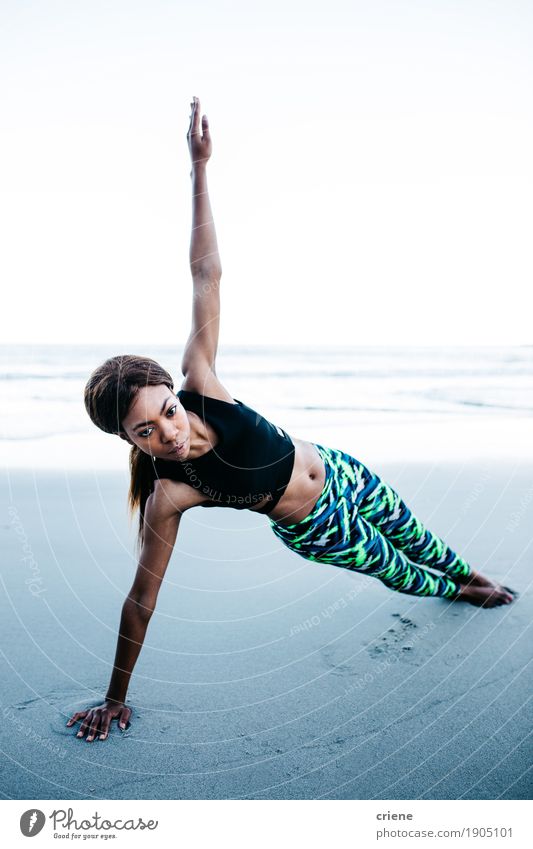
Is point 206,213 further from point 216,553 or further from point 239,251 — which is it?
point 239,251

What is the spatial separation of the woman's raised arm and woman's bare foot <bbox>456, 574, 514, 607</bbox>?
5.69 ft

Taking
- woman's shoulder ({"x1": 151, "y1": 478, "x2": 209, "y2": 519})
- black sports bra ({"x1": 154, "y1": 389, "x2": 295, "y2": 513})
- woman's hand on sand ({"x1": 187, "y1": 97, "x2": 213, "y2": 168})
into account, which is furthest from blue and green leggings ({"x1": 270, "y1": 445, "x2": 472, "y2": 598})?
woman's hand on sand ({"x1": 187, "y1": 97, "x2": 213, "y2": 168})

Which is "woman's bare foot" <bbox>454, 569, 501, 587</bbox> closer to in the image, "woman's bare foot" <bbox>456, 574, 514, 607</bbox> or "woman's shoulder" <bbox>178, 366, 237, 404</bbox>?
"woman's bare foot" <bbox>456, 574, 514, 607</bbox>

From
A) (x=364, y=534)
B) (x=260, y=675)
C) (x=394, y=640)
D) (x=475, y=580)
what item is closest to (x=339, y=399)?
(x=475, y=580)

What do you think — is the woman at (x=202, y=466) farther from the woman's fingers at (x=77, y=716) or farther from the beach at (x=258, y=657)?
the beach at (x=258, y=657)

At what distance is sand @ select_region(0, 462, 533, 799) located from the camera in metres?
1.98

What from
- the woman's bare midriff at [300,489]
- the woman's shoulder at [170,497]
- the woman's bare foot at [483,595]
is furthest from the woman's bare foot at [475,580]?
the woman's shoulder at [170,497]

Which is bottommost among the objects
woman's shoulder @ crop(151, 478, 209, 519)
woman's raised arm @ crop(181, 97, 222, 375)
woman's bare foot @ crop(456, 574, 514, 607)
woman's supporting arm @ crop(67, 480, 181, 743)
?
woman's bare foot @ crop(456, 574, 514, 607)

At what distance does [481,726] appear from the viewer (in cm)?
221

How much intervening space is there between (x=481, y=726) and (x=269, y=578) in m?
1.44

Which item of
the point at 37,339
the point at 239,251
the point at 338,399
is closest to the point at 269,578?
the point at 239,251

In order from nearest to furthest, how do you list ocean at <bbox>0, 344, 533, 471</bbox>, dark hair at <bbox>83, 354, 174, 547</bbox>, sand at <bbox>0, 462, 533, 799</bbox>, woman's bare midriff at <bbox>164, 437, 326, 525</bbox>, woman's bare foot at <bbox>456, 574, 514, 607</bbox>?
dark hair at <bbox>83, 354, 174, 547</bbox> < sand at <bbox>0, 462, 533, 799</bbox> < woman's bare midriff at <bbox>164, 437, 326, 525</bbox> < woman's bare foot at <bbox>456, 574, 514, 607</bbox> < ocean at <bbox>0, 344, 533, 471</bbox>

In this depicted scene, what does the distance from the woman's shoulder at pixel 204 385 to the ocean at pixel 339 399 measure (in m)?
3.57

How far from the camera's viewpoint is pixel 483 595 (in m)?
3.08
